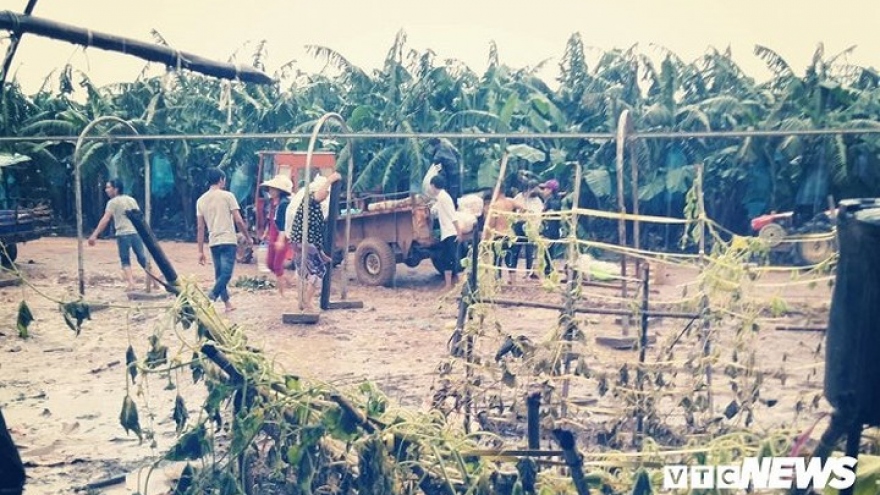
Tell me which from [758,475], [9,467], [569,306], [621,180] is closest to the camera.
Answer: [758,475]

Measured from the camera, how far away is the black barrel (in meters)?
2.38

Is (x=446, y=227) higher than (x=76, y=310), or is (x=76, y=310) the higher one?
(x=446, y=227)

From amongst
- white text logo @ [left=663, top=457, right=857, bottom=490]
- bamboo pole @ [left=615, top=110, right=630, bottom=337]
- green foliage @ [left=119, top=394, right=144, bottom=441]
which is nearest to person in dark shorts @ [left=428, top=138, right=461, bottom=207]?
bamboo pole @ [left=615, top=110, right=630, bottom=337]

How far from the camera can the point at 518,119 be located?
1772cm

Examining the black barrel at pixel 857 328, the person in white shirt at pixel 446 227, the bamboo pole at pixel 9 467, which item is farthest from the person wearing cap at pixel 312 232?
the black barrel at pixel 857 328

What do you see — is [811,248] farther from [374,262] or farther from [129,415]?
[129,415]

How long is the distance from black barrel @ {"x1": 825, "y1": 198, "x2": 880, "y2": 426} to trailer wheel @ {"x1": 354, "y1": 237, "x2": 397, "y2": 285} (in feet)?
34.6

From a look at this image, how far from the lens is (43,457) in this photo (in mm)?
5820

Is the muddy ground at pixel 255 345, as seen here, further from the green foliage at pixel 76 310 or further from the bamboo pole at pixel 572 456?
the bamboo pole at pixel 572 456

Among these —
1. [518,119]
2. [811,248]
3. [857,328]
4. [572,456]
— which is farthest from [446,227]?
[857,328]

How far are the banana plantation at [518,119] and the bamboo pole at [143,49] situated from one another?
357 inches

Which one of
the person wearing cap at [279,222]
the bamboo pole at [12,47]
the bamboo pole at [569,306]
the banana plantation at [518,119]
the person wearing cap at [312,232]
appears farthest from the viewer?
the banana plantation at [518,119]

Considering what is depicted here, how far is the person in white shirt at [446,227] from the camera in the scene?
1181 centimetres

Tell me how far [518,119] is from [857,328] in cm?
1556
